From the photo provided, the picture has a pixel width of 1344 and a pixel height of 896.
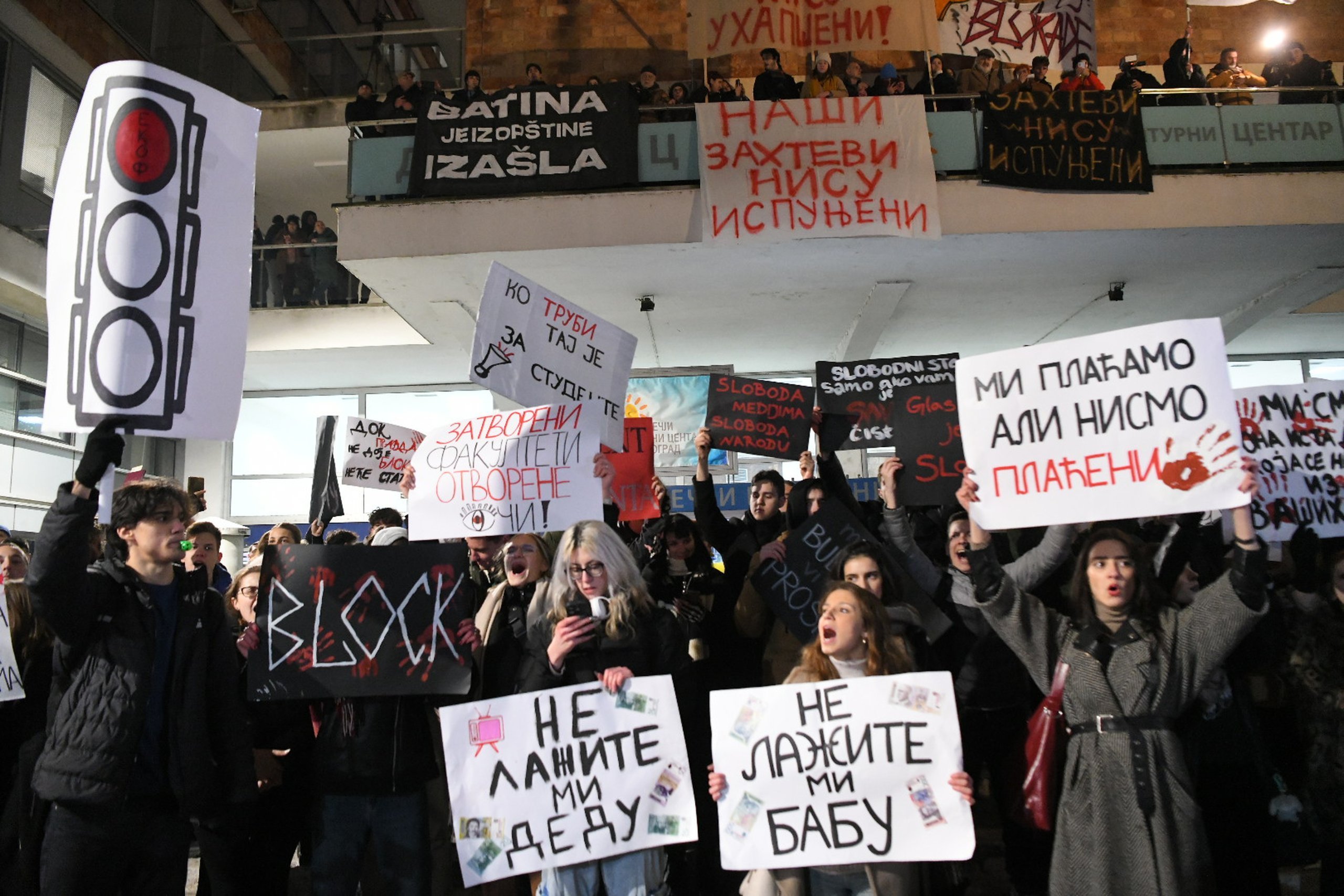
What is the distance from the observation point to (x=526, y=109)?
9.91m

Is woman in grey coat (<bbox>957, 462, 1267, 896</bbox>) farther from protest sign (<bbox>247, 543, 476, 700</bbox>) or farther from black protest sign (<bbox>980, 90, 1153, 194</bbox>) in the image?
black protest sign (<bbox>980, 90, 1153, 194</bbox>)

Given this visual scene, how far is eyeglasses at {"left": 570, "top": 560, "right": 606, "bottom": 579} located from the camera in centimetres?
354

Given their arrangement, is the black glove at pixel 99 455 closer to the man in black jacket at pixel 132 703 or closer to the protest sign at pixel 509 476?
the man in black jacket at pixel 132 703

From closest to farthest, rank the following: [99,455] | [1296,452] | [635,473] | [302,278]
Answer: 1. [99,455]
2. [1296,452]
3. [635,473]
4. [302,278]

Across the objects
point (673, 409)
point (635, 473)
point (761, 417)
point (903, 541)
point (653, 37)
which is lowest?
point (903, 541)

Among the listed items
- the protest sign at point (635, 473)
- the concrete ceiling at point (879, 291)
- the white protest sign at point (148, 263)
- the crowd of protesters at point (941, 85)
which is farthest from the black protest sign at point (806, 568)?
the crowd of protesters at point (941, 85)

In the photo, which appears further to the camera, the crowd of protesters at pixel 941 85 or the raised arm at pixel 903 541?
the crowd of protesters at pixel 941 85

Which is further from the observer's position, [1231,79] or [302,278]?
[302,278]

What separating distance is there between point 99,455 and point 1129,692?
11.3ft

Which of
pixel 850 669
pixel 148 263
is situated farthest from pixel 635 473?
pixel 148 263

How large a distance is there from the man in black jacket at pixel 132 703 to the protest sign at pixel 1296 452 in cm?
446

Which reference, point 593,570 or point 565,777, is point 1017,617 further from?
point 565,777

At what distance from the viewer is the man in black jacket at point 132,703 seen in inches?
114

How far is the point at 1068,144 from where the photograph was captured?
9703 mm
